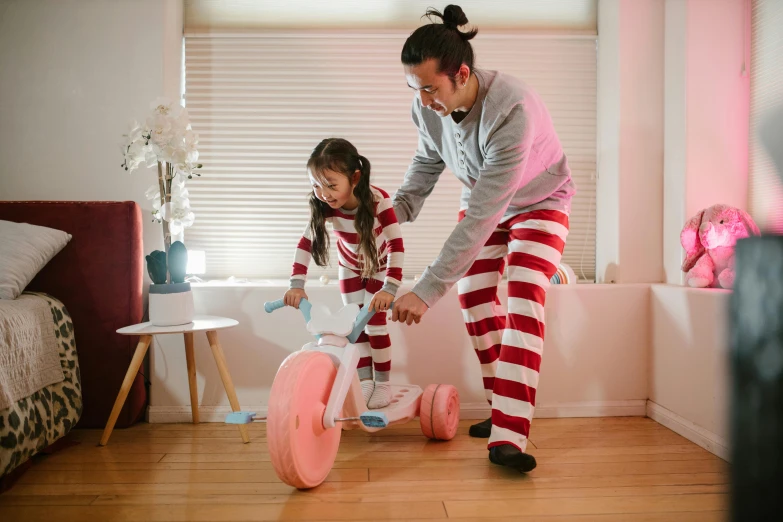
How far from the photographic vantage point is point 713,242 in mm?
2059

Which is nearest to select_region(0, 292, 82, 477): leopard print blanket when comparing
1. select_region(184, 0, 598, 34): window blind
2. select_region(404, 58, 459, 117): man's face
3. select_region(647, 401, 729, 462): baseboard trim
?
select_region(404, 58, 459, 117): man's face

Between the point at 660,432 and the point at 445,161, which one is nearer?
the point at 445,161

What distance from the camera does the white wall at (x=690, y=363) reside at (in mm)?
1869

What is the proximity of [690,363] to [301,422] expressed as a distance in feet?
4.39

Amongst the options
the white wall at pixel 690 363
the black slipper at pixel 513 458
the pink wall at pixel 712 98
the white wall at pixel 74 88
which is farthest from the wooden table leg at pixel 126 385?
the pink wall at pixel 712 98

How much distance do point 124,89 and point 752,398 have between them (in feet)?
7.93

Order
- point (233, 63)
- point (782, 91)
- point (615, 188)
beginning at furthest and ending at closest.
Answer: point (233, 63), point (615, 188), point (782, 91)

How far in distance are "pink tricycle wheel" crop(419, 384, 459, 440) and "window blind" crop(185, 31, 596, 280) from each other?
0.93m

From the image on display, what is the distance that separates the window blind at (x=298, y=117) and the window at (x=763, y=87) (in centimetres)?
65

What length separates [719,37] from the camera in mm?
2254

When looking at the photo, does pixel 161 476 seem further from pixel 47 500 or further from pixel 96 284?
pixel 96 284

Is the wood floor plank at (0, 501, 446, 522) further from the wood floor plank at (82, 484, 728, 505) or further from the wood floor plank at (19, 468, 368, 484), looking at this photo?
the wood floor plank at (19, 468, 368, 484)

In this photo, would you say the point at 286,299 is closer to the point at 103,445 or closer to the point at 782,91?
the point at 103,445

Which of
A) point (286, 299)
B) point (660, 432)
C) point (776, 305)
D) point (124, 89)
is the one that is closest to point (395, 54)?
point (124, 89)
